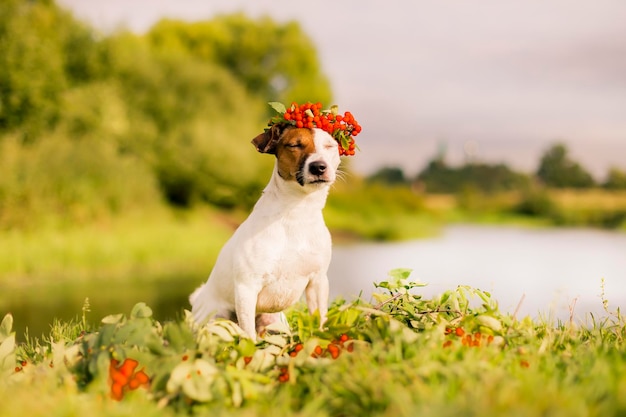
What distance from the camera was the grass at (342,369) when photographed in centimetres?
296

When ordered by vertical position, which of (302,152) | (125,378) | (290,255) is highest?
(302,152)

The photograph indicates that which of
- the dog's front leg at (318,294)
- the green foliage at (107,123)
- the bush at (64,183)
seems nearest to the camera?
the dog's front leg at (318,294)

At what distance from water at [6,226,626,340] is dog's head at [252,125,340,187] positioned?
3.86ft

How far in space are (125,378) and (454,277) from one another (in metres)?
11.4

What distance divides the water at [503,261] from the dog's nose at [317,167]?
2156 mm

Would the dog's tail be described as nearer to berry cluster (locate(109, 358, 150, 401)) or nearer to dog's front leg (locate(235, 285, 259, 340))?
dog's front leg (locate(235, 285, 259, 340))

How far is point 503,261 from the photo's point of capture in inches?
709

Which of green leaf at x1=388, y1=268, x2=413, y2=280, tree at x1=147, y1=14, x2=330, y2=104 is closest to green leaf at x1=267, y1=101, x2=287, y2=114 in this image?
green leaf at x1=388, y1=268, x2=413, y2=280

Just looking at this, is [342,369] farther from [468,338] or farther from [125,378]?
[125,378]

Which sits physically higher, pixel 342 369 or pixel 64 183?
pixel 342 369

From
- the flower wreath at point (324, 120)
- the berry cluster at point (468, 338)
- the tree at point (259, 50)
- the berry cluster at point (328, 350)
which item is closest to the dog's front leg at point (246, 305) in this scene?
the berry cluster at point (328, 350)

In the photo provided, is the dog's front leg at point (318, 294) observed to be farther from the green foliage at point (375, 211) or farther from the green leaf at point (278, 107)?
the green foliage at point (375, 211)

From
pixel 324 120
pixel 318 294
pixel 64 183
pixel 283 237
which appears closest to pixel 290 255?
pixel 283 237

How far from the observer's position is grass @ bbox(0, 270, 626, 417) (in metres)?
2.96
